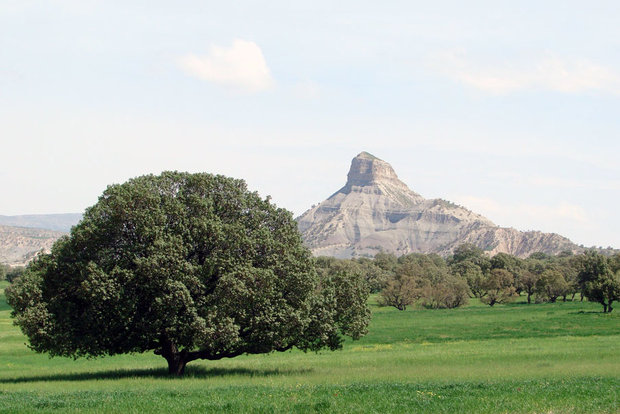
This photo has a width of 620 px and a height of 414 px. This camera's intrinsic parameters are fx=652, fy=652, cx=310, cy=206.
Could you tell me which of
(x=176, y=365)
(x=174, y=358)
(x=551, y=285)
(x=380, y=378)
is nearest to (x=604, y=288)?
(x=551, y=285)

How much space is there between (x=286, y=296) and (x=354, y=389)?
1113 centimetres

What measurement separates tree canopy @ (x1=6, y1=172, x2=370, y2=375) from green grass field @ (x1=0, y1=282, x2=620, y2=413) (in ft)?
7.78

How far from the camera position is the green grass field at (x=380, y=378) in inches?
877

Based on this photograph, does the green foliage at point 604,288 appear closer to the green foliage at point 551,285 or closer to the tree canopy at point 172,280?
the green foliage at point 551,285

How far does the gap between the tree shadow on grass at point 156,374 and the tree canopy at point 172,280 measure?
4.56 ft

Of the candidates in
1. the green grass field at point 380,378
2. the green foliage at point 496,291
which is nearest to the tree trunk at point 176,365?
the green grass field at point 380,378

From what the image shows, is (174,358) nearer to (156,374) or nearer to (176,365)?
(176,365)

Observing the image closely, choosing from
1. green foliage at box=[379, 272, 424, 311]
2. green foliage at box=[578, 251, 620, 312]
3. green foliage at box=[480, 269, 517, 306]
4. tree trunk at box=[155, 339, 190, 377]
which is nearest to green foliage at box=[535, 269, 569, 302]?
green foliage at box=[480, 269, 517, 306]

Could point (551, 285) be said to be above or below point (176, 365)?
above

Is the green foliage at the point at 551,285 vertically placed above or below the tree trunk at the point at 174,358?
above

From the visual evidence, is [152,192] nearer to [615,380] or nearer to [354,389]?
[354,389]

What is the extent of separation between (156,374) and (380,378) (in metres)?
13.3

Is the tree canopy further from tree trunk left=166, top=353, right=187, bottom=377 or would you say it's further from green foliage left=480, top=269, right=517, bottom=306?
green foliage left=480, top=269, right=517, bottom=306

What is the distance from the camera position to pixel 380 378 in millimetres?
34781
